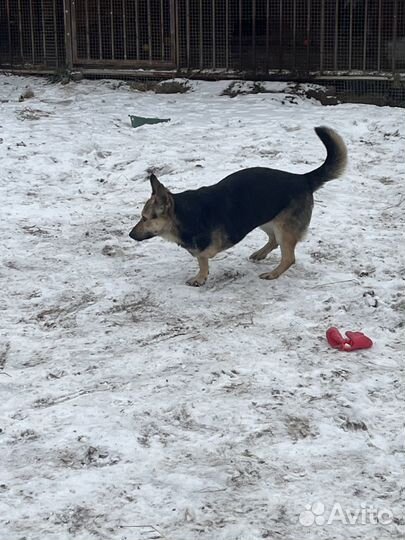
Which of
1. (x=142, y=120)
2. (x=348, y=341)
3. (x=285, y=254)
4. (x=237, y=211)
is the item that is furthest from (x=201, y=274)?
(x=142, y=120)

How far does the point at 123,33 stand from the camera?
42.0 feet

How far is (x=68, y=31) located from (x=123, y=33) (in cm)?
84

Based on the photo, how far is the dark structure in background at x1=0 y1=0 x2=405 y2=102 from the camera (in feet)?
39.5

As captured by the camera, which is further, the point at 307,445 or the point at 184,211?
the point at 184,211

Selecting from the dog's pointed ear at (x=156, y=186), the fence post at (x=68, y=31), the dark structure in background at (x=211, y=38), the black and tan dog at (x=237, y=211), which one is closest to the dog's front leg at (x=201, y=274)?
the black and tan dog at (x=237, y=211)

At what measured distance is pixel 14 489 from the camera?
3.74 metres

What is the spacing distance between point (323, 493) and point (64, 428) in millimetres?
1333

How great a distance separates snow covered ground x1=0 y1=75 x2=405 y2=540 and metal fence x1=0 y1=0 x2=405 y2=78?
319 centimetres

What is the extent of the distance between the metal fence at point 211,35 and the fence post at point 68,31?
0.01 meters

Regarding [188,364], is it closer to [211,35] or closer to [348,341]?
[348,341]

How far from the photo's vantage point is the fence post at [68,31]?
12.7m

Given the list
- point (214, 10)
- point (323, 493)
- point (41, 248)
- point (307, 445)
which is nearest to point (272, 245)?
point (41, 248)

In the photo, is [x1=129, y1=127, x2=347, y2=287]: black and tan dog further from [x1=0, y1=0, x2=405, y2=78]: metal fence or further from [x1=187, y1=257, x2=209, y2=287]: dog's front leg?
[x1=0, y1=0, x2=405, y2=78]: metal fence

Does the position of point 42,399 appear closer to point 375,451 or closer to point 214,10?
point 375,451
